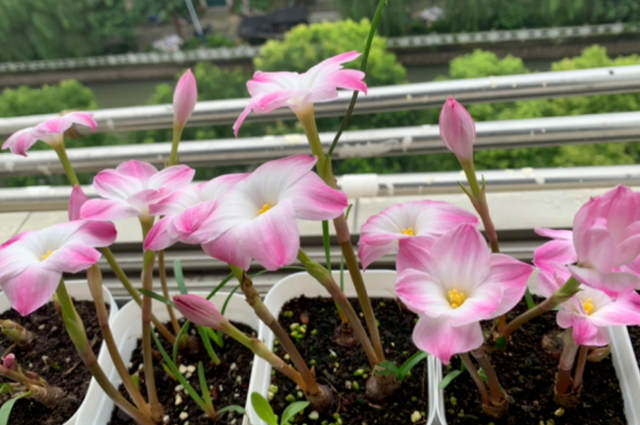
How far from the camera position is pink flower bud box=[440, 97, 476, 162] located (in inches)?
19.0

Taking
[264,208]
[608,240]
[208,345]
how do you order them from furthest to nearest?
[208,345] → [264,208] → [608,240]

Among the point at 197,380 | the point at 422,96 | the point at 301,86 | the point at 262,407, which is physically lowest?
the point at 197,380

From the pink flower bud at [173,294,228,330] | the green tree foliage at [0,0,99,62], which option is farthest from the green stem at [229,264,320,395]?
the green tree foliage at [0,0,99,62]

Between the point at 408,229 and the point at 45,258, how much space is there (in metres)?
0.36

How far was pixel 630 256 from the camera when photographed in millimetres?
361

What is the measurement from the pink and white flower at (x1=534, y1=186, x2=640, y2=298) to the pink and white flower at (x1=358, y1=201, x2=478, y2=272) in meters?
0.11

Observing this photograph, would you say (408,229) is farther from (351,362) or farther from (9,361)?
(9,361)

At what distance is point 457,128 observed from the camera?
49 centimetres

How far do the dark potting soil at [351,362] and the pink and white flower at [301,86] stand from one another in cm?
39

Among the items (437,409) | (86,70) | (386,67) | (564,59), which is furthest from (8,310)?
(564,59)

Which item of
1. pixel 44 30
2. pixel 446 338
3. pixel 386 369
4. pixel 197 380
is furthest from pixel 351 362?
pixel 44 30

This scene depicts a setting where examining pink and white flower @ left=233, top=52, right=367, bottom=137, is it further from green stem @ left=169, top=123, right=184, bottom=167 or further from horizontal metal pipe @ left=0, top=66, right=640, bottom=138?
horizontal metal pipe @ left=0, top=66, right=640, bottom=138

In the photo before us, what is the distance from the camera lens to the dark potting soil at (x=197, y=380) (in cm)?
70

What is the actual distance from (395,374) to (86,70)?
1076 mm
